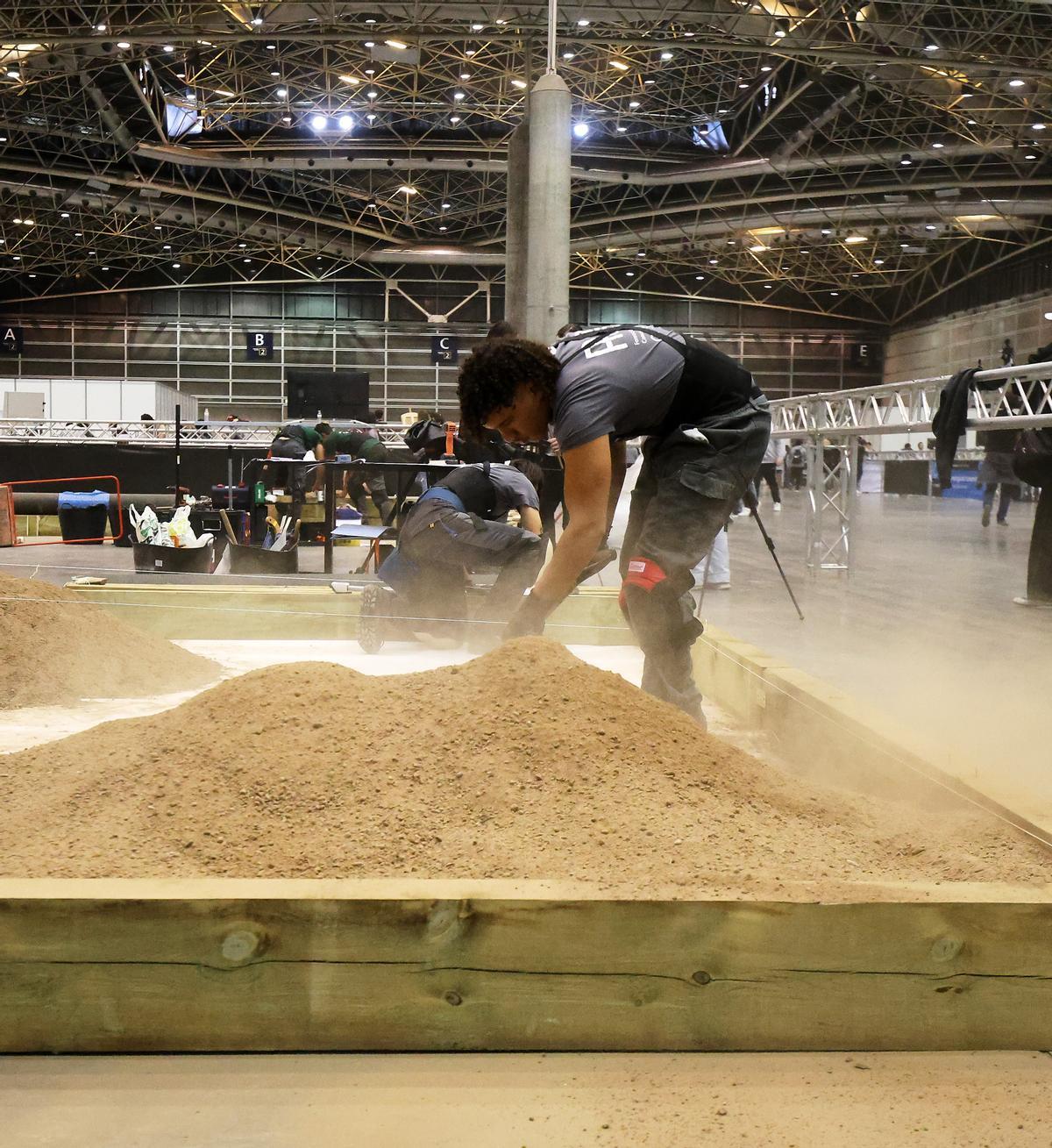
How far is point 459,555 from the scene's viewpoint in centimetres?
494

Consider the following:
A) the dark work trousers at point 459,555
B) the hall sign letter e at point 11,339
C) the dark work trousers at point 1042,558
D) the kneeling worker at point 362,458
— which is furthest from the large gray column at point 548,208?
the hall sign letter e at point 11,339

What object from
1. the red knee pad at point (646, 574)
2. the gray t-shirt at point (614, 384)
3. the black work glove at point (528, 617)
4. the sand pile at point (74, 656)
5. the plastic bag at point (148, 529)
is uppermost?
the gray t-shirt at point (614, 384)

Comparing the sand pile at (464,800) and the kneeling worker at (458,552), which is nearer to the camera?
the sand pile at (464,800)

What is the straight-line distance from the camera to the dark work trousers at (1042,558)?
7.00 meters

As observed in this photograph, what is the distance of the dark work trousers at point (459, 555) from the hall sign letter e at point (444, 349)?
29332 mm

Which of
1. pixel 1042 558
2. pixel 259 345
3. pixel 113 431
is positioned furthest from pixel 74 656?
pixel 259 345

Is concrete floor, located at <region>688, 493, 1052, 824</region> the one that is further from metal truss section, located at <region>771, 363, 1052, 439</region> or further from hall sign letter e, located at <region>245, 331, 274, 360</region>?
hall sign letter e, located at <region>245, 331, 274, 360</region>

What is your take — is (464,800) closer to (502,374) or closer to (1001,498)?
(502,374)

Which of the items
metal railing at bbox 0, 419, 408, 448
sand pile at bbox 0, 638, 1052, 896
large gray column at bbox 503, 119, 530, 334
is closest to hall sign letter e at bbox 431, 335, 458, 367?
metal railing at bbox 0, 419, 408, 448

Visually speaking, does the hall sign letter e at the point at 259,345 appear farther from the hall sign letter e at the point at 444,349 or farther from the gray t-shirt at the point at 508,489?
the gray t-shirt at the point at 508,489

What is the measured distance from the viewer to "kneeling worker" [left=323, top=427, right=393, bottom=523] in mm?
11500

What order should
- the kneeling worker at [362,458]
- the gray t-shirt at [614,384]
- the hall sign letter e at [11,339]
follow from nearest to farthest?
the gray t-shirt at [614,384] → the kneeling worker at [362,458] → the hall sign letter e at [11,339]

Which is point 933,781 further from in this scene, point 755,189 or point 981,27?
point 755,189

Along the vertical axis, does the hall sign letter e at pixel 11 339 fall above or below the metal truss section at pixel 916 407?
above
